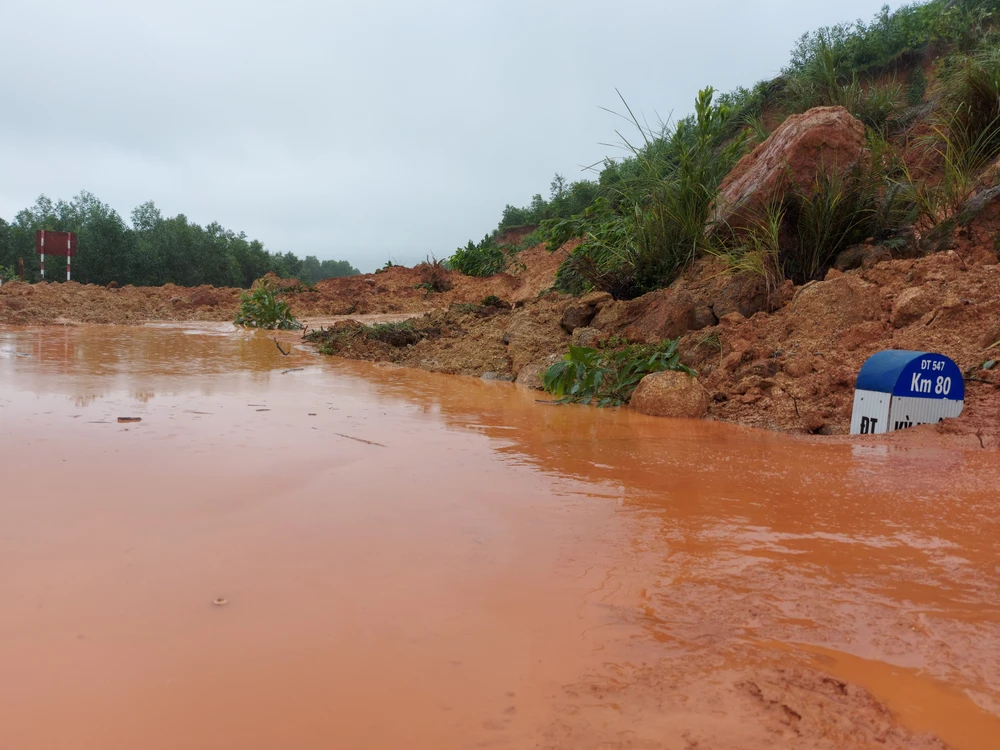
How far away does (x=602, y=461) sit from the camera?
3301 millimetres

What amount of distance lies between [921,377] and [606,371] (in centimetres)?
241

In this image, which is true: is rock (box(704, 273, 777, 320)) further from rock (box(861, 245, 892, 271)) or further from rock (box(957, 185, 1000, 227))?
rock (box(957, 185, 1000, 227))

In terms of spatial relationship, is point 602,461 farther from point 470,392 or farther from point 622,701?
point 470,392

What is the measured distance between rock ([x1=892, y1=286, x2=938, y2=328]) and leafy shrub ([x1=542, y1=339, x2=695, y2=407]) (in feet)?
5.23

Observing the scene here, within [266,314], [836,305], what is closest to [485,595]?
[836,305]

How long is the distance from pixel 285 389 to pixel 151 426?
5.93 ft

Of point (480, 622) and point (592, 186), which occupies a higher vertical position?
point (592, 186)

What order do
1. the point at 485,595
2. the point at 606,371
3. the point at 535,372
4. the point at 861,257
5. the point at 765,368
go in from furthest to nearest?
the point at 535,372, the point at 861,257, the point at 606,371, the point at 765,368, the point at 485,595

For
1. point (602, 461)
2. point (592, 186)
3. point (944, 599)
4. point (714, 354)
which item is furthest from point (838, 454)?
point (592, 186)

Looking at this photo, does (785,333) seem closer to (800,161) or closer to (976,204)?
(976,204)

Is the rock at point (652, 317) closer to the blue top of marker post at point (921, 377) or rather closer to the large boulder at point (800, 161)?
the large boulder at point (800, 161)

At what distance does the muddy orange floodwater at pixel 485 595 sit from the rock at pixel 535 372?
10.2 ft

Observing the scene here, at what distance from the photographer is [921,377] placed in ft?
12.6

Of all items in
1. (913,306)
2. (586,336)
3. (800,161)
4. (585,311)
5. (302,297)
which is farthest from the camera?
(302,297)
